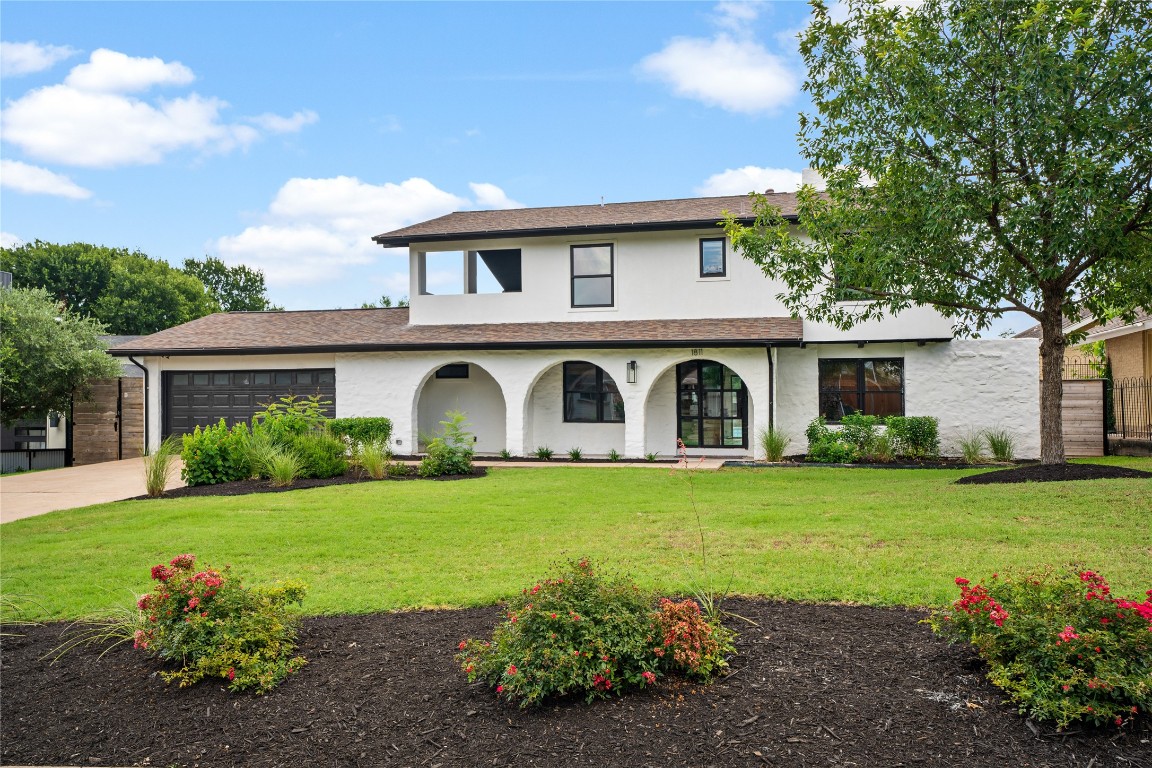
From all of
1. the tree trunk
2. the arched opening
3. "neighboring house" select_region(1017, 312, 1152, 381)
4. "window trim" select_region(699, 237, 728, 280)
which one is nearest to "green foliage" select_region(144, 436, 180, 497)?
the arched opening

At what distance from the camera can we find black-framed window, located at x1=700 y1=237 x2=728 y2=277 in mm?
19094

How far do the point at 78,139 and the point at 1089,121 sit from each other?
2231 centimetres

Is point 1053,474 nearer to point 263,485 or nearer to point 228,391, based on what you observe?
point 263,485

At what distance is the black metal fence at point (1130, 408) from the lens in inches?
805

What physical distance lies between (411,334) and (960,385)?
1315 cm

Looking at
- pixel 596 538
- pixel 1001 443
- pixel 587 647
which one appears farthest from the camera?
pixel 1001 443

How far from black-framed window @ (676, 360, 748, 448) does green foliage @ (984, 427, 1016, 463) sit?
5.30m

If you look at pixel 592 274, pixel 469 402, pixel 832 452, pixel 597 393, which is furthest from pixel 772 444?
pixel 469 402

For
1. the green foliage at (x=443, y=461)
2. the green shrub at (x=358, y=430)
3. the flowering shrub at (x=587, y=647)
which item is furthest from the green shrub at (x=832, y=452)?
the flowering shrub at (x=587, y=647)

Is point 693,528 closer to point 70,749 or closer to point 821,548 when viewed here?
point 821,548

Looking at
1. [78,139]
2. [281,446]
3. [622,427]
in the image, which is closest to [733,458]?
[622,427]

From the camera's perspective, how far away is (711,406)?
19328mm

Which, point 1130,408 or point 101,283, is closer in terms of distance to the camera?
point 1130,408

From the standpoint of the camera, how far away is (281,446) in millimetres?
14648
